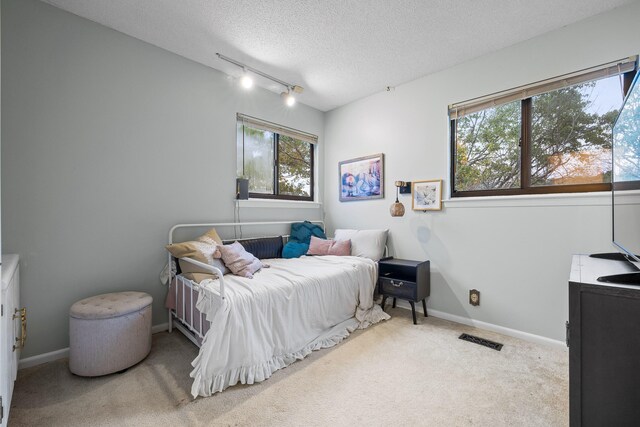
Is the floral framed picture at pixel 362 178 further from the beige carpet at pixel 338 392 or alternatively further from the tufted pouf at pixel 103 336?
the tufted pouf at pixel 103 336

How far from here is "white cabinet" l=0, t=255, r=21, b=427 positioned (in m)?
1.21

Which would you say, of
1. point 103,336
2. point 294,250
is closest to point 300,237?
point 294,250

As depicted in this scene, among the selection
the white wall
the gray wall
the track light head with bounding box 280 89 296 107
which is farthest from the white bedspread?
the track light head with bounding box 280 89 296 107

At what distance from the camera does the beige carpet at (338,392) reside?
1464mm

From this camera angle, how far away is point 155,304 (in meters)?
2.51

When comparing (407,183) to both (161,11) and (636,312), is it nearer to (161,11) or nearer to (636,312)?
(636,312)

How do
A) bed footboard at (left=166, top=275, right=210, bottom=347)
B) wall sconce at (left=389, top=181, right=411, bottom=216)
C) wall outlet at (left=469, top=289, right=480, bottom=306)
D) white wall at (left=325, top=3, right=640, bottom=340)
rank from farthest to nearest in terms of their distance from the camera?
wall sconce at (left=389, top=181, right=411, bottom=216) < wall outlet at (left=469, top=289, right=480, bottom=306) < white wall at (left=325, top=3, right=640, bottom=340) < bed footboard at (left=166, top=275, right=210, bottom=347)

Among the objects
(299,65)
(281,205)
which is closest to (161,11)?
(299,65)

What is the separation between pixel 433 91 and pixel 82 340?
3697mm

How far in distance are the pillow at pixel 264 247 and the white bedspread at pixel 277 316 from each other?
1.08 feet

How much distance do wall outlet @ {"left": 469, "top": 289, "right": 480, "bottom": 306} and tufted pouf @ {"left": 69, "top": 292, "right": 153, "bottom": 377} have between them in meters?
2.86

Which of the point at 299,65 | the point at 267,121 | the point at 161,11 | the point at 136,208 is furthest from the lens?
the point at 267,121

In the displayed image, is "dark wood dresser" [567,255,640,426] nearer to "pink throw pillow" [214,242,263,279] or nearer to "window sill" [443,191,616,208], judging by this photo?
"window sill" [443,191,616,208]

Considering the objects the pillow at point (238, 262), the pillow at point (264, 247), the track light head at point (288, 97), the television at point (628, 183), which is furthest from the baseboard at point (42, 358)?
the television at point (628, 183)
